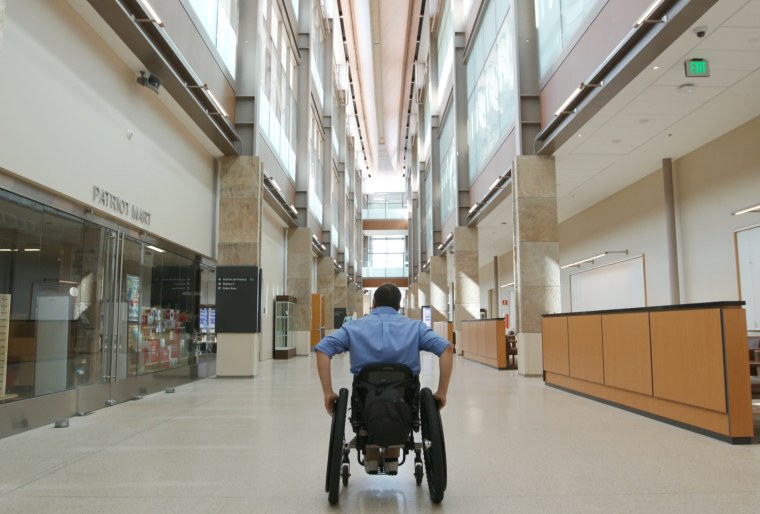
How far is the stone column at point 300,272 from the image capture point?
23.2 meters

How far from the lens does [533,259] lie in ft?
43.5

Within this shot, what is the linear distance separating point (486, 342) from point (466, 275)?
20.0 feet

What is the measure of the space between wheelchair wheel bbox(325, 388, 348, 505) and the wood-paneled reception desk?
3809 millimetres

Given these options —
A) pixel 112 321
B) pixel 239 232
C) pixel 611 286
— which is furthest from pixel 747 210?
pixel 112 321

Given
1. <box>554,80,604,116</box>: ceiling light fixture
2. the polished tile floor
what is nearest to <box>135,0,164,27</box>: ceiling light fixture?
the polished tile floor

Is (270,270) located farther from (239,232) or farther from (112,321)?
(112,321)

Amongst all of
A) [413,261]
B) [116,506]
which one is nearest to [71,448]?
[116,506]

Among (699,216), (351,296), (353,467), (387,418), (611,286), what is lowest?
(353,467)

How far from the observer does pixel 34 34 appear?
6.29 m

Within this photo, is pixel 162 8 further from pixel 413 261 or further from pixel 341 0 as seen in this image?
pixel 413 261

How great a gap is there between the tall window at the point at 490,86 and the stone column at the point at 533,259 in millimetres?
2416

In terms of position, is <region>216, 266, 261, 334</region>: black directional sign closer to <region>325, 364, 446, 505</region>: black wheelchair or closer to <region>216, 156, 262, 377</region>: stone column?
<region>216, 156, 262, 377</region>: stone column

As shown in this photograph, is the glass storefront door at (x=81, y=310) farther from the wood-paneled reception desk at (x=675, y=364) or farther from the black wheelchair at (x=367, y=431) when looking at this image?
the wood-paneled reception desk at (x=675, y=364)

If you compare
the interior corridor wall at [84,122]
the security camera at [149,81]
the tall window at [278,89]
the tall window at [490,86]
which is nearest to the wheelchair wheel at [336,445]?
the interior corridor wall at [84,122]
